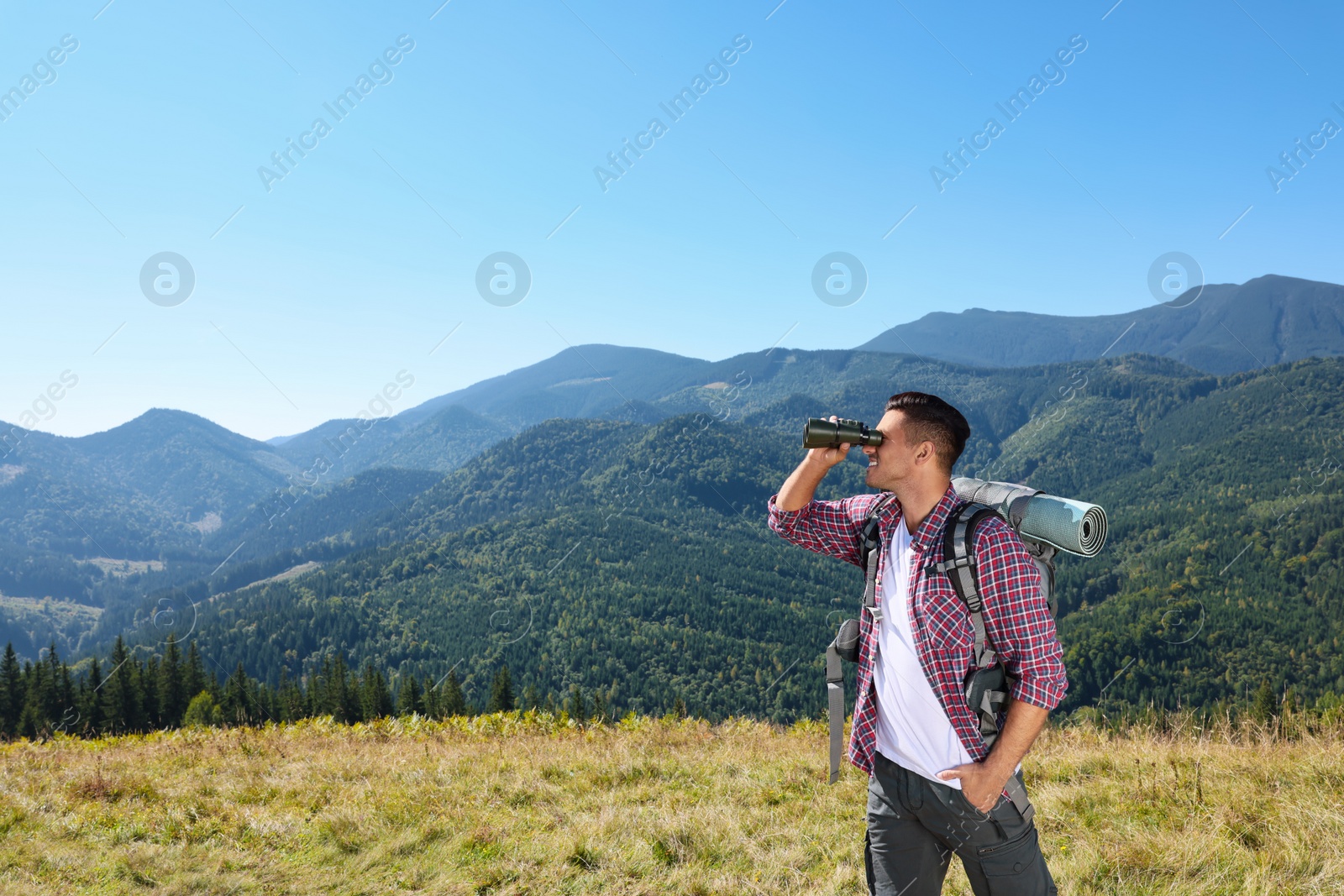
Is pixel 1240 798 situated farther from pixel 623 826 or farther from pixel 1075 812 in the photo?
pixel 623 826

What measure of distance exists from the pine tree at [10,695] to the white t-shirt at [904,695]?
2337 inches

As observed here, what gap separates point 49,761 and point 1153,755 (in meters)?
12.3

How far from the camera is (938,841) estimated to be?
2.92m

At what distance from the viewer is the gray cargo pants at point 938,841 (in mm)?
2736

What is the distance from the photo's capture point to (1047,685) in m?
2.50

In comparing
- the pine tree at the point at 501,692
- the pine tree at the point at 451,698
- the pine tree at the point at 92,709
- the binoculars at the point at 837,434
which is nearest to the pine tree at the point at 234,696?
the pine tree at the point at 92,709

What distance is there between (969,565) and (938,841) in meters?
1.27

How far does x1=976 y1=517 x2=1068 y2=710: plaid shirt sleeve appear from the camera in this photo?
2.48 m

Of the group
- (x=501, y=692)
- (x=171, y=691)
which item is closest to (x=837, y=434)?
(x=501, y=692)

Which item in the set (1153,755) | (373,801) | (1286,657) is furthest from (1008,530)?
(1286,657)

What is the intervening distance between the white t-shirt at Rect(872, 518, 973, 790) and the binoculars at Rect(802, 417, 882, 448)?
1.42 feet

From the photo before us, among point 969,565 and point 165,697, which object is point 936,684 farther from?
point 165,697

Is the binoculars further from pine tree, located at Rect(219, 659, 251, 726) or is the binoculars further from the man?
pine tree, located at Rect(219, 659, 251, 726)

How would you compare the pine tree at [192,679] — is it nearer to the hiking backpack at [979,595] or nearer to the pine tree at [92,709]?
the pine tree at [92,709]
